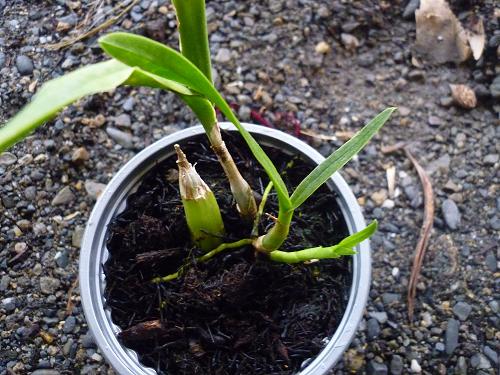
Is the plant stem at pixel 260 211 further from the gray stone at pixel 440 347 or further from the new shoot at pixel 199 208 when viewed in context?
the gray stone at pixel 440 347

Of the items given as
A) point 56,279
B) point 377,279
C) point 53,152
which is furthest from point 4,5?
point 377,279

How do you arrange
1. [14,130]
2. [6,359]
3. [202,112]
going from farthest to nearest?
[6,359]
[202,112]
[14,130]

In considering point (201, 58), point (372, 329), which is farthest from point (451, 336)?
point (201, 58)

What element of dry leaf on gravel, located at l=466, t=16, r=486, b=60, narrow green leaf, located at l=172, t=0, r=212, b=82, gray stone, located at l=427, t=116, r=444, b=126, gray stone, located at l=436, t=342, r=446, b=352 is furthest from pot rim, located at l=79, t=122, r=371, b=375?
dry leaf on gravel, located at l=466, t=16, r=486, b=60

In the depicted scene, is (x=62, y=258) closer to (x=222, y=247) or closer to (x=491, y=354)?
(x=222, y=247)

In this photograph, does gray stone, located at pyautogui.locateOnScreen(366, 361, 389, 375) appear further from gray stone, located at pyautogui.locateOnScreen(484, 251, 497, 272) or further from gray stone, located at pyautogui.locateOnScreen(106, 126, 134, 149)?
gray stone, located at pyautogui.locateOnScreen(106, 126, 134, 149)

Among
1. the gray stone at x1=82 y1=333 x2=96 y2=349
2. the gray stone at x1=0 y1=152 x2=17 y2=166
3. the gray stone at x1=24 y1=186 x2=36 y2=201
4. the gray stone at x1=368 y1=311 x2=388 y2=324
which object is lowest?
the gray stone at x1=368 y1=311 x2=388 y2=324

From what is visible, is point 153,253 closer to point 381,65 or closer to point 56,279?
point 56,279
